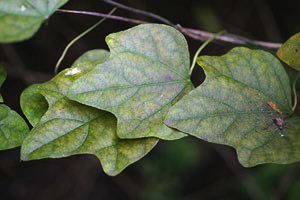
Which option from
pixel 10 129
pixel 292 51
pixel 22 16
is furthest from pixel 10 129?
pixel 292 51

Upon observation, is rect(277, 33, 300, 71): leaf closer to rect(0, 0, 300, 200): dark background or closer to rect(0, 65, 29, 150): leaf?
rect(0, 65, 29, 150): leaf

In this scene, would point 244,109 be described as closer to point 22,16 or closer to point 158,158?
point 22,16

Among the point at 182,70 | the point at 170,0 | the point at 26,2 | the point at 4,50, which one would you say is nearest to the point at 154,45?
the point at 182,70

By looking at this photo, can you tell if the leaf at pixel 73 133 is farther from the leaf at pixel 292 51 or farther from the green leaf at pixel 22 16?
the leaf at pixel 292 51

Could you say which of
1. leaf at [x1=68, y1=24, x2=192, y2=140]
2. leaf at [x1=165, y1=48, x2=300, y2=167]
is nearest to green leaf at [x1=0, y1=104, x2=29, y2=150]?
leaf at [x1=68, y1=24, x2=192, y2=140]

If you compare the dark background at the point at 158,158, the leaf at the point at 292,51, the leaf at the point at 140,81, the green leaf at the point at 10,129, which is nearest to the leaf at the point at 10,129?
the green leaf at the point at 10,129

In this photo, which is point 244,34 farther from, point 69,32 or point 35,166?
point 35,166
